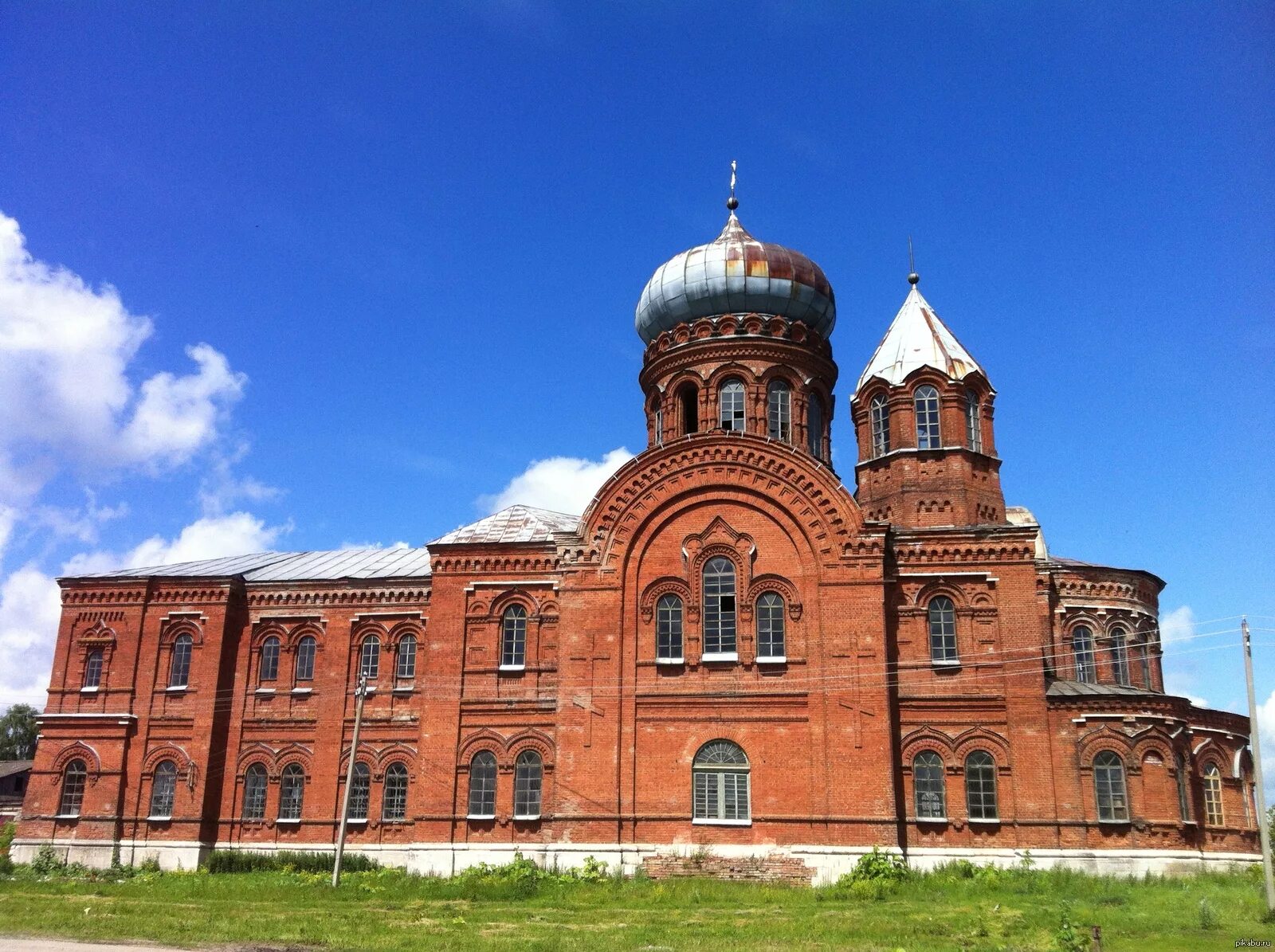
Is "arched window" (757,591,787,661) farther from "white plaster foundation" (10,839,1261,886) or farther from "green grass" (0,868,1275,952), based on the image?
"green grass" (0,868,1275,952)

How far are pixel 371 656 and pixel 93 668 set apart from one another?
24.7 ft

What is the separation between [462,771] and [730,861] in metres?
6.60

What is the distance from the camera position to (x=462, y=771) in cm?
2573

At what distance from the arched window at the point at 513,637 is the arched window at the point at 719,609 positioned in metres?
4.54

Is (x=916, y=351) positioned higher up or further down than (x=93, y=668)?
higher up

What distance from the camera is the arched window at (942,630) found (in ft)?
81.8

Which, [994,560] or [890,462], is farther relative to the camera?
[890,462]

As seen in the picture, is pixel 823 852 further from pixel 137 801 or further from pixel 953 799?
pixel 137 801

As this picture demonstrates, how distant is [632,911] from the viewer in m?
19.4

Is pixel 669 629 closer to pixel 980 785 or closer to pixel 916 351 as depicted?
pixel 980 785

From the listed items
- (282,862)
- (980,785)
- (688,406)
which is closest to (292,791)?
(282,862)

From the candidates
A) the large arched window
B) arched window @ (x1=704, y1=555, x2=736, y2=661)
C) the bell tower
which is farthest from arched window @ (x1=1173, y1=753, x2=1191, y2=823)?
arched window @ (x1=704, y1=555, x2=736, y2=661)

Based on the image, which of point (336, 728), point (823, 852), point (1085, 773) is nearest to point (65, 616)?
point (336, 728)

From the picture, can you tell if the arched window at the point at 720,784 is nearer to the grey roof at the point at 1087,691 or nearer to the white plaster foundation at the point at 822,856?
the white plaster foundation at the point at 822,856
